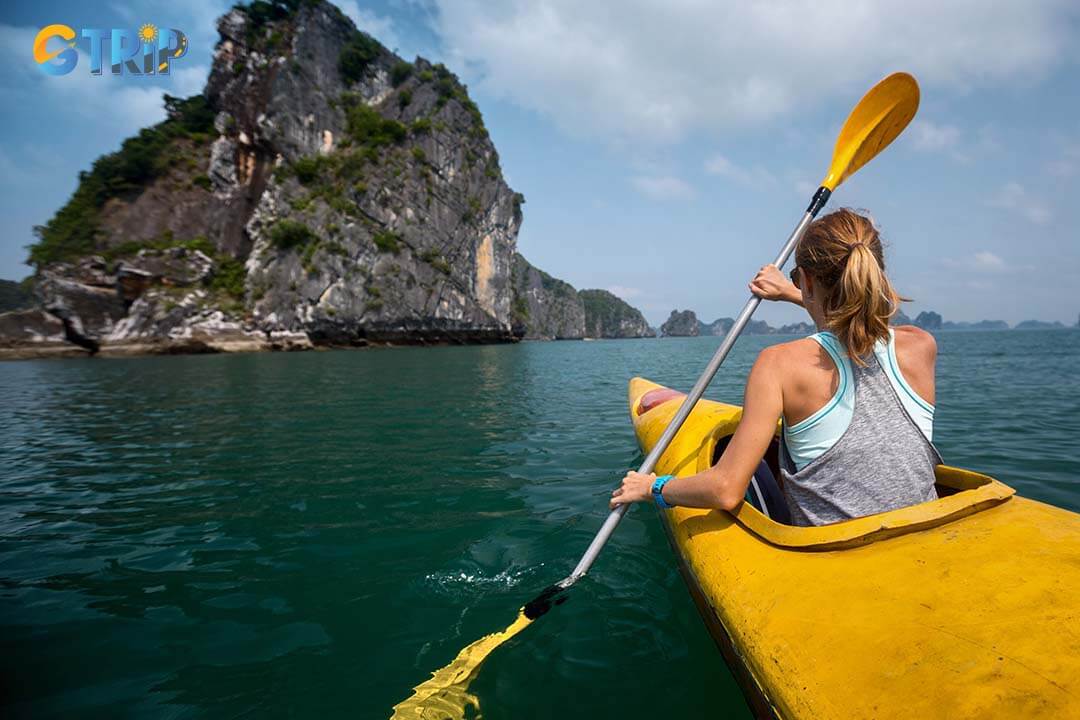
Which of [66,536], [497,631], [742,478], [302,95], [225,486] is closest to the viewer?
[742,478]

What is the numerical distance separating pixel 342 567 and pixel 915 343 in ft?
11.9

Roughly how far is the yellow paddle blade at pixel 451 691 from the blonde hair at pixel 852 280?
2203 millimetres

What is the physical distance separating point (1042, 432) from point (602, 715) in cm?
801

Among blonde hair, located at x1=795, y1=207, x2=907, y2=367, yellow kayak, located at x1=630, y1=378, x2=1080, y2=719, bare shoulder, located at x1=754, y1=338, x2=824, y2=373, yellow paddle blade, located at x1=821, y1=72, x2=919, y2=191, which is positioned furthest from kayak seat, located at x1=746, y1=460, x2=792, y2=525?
yellow paddle blade, located at x1=821, y1=72, x2=919, y2=191

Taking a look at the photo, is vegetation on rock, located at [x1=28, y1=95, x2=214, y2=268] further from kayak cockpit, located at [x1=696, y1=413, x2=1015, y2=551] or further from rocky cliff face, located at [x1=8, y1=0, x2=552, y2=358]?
kayak cockpit, located at [x1=696, y1=413, x2=1015, y2=551]

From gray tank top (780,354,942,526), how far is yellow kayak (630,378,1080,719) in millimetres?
106

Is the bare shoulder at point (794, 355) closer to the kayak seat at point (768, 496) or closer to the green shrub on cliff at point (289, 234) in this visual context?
the kayak seat at point (768, 496)

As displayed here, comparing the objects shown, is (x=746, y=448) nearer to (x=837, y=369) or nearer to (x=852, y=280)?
(x=837, y=369)

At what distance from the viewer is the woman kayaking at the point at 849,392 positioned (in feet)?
5.99

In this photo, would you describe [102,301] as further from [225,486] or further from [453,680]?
[453,680]

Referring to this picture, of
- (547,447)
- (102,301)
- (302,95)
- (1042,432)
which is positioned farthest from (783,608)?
(302,95)

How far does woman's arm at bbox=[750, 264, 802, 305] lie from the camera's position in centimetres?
272

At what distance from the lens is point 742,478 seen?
6.86 ft

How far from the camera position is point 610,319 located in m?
180
